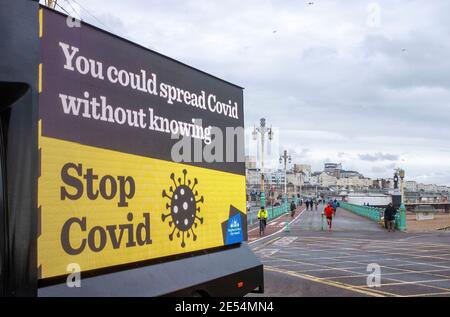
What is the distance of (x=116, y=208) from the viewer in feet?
14.9

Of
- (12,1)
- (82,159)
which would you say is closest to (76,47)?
(12,1)

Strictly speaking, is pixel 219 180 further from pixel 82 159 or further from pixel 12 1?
pixel 12 1

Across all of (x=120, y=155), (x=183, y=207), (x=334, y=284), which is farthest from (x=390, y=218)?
(x=120, y=155)

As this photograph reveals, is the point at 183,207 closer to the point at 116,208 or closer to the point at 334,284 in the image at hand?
the point at 116,208

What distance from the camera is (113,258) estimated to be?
446 cm

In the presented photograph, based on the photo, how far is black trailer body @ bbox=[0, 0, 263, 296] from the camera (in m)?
3.59

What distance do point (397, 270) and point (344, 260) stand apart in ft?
7.56

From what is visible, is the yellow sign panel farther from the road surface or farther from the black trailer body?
the road surface

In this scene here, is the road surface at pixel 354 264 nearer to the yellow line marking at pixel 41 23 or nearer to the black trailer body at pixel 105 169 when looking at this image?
the black trailer body at pixel 105 169

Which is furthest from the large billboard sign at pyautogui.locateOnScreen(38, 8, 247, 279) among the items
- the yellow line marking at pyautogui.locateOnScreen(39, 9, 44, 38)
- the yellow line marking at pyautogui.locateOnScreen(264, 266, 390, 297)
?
the yellow line marking at pyautogui.locateOnScreen(264, 266, 390, 297)

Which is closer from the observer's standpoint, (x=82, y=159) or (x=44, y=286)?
(x=44, y=286)

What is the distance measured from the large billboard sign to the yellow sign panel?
0.01m

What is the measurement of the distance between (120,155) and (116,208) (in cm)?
53

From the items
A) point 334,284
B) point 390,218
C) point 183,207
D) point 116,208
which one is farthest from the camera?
point 390,218
